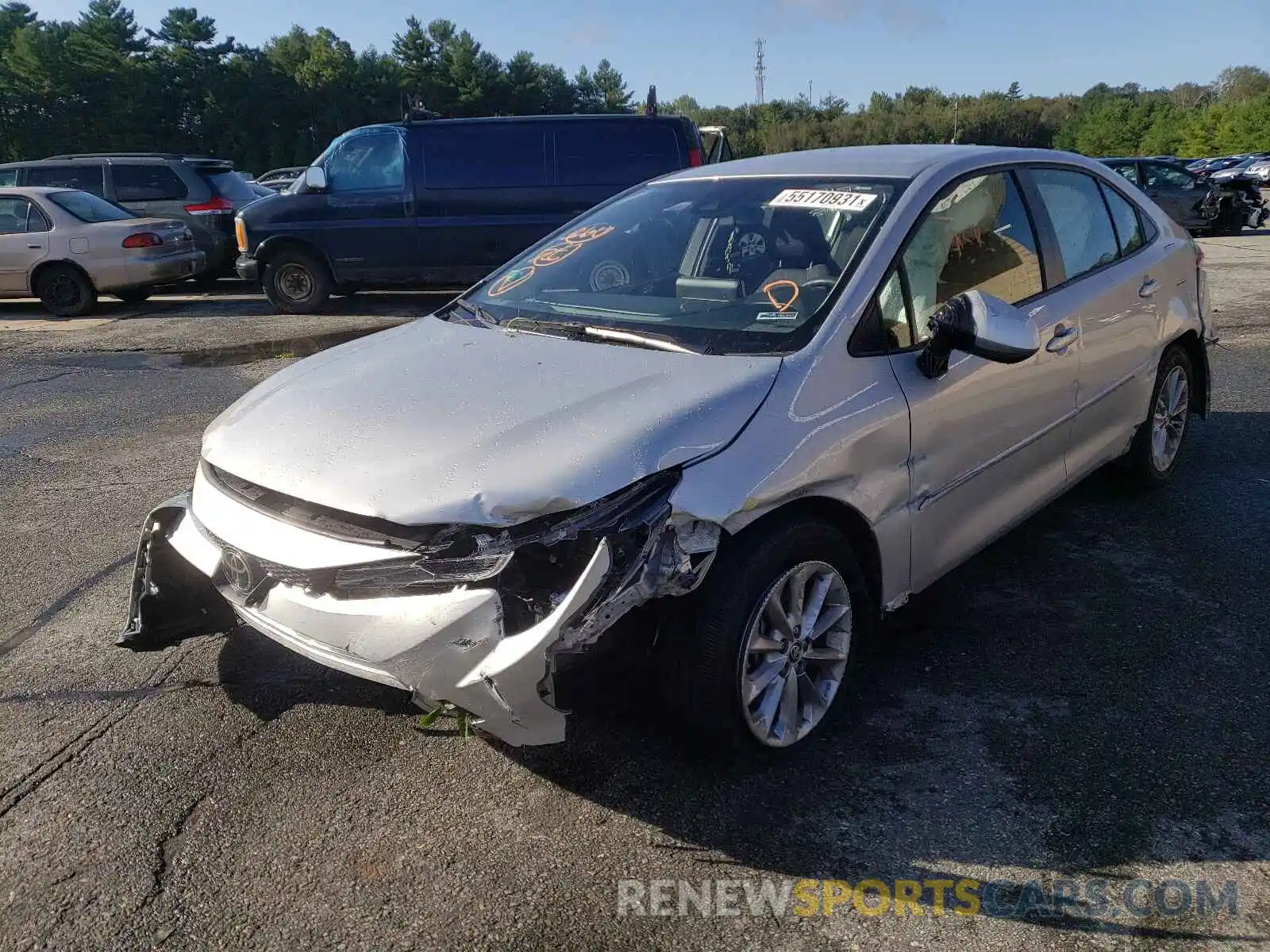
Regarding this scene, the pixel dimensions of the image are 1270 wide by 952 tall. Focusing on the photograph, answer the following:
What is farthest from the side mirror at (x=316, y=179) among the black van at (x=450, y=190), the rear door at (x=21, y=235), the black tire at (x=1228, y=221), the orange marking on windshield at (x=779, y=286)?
the black tire at (x=1228, y=221)

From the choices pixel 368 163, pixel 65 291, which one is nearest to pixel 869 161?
pixel 368 163

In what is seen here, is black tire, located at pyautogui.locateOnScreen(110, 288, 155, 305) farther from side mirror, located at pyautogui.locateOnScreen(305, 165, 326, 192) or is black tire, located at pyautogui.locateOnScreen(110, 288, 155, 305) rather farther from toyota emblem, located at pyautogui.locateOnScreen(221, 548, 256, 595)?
toyota emblem, located at pyautogui.locateOnScreen(221, 548, 256, 595)

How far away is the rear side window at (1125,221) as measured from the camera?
15.2ft

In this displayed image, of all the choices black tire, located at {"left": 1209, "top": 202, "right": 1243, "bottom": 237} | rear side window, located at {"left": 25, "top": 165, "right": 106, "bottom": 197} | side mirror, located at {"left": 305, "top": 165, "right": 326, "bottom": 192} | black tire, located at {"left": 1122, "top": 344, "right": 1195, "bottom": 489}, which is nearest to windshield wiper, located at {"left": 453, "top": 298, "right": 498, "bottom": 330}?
black tire, located at {"left": 1122, "top": 344, "right": 1195, "bottom": 489}

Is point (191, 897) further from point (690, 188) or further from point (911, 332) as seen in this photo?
point (690, 188)

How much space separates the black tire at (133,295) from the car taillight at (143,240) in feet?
1.83

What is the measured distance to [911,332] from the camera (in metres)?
3.35

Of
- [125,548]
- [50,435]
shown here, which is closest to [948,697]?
[125,548]

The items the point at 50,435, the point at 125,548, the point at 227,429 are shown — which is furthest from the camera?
the point at 50,435

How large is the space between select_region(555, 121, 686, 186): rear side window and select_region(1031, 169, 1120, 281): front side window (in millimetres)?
7456

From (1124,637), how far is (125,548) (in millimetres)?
4110

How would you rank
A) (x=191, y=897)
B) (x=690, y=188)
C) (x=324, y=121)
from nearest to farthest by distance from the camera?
(x=191, y=897)
(x=690, y=188)
(x=324, y=121)

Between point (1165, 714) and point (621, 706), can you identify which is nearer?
point (621, 706)

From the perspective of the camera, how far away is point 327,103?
203ft
